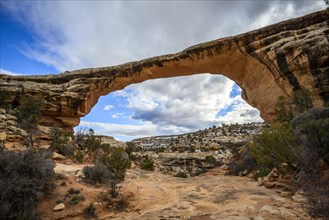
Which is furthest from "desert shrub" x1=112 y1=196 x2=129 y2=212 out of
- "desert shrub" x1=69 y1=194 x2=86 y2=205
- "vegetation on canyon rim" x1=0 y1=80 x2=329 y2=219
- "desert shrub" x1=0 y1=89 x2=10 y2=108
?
"desert shrub" x1=0 y1=89 x2=10 y2=108

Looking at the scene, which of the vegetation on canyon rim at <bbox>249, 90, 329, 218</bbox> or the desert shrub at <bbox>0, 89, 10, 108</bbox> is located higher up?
the desert shrub at <bbox>0, 89, 10, 108</bbox>

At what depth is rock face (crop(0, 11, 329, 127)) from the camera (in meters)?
12.7

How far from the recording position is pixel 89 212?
6.11m

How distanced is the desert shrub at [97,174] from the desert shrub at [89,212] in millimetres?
2216

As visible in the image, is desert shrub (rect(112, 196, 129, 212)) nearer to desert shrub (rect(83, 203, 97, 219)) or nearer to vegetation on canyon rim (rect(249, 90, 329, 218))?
desert shrub (rect(83, 203, 97, 219))

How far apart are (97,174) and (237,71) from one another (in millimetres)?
13705

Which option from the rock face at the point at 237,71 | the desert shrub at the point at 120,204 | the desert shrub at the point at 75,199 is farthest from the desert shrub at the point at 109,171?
the rock face at the point at 237,71

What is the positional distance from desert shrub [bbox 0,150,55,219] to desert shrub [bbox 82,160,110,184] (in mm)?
1693

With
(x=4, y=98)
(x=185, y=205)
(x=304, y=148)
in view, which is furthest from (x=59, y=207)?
(x=4, y=98)

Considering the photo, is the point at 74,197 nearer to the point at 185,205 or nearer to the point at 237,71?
the point at 185,205

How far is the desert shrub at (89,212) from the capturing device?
6016 mm

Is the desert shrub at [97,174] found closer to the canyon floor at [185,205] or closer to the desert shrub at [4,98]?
the canyon floor at [185,205]

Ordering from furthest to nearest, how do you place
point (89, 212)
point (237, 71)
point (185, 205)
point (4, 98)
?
point (237, 71) → point (4, 98) → point (185, 205) → point (89, 212)

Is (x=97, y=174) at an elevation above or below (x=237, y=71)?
below
